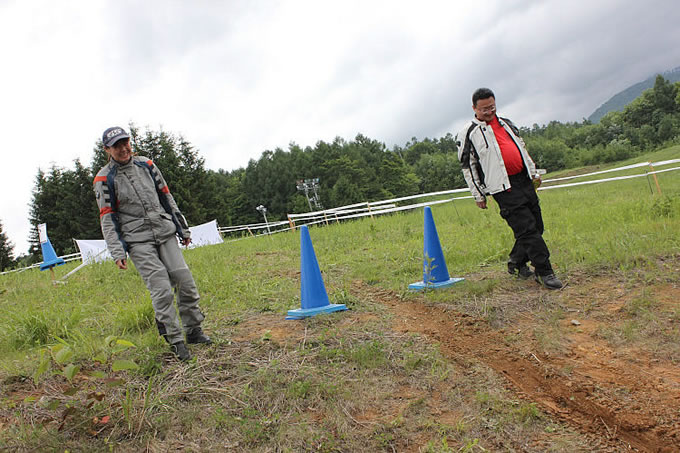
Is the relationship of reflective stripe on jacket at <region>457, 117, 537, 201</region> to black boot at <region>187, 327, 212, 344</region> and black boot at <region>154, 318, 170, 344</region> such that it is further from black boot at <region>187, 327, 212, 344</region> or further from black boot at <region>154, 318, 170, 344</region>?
black boot at <region>154, 318, 170, 344</region>

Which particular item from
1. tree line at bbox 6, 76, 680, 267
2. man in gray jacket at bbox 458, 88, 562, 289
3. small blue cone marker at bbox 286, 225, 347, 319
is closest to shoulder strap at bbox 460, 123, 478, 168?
man in gray jacket at bbox 458, 88, 562, 289

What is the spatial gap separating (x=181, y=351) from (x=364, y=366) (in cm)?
Answer: 148

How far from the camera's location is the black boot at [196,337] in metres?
4.03

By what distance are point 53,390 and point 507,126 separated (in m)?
4.77

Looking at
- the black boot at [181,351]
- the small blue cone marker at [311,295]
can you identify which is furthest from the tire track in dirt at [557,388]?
the black boot at [181,351]

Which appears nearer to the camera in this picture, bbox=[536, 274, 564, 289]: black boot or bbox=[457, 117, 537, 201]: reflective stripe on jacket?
bbox=[536, 274, 564, 289]: black boot

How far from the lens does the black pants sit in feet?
15.2

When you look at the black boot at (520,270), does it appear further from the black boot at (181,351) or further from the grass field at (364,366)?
the black boot at (181,351)

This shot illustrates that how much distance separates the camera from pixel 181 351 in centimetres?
363

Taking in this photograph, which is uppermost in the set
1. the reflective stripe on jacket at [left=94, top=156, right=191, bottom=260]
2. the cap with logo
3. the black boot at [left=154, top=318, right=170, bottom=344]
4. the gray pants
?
the cap with logo

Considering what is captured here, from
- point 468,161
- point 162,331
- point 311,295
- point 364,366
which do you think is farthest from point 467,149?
point 162,331

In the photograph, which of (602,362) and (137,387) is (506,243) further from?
(137,387)

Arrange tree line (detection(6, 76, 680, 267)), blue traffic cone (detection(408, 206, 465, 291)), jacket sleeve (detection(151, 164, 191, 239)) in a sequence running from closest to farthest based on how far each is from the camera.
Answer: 1. jacket sleeve (detection(151, 164, 191, 239))
2. blue traffic cone (detection(408, 206, 465, 291))
3. tree line (detection(6, 76, 680, 267))

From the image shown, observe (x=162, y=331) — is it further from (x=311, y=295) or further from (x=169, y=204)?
(x=311, y=295)
